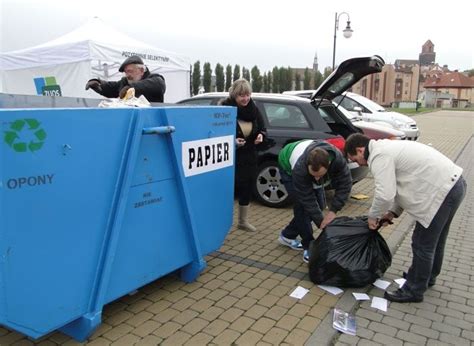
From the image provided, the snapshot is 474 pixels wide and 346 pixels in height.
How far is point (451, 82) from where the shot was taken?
98.6 m

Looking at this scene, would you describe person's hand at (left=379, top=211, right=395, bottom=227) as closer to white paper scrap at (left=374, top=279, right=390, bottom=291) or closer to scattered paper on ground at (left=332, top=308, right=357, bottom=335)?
white paper scrap at (left=374, top=279, right=390, bottom=291)

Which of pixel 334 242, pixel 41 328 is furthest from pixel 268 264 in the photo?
pixel 41 328

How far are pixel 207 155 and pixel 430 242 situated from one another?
1.89 m

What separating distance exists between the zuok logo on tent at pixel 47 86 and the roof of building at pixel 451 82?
321ft

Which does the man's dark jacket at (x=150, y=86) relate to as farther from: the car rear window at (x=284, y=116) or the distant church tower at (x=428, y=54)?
the distant church tower at (x=428, y=54)

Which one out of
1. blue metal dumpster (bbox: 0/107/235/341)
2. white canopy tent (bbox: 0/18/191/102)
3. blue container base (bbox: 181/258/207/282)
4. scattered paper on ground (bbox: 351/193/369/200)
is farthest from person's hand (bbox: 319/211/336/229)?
white canopy tent (bbox: 0/18/191/102)

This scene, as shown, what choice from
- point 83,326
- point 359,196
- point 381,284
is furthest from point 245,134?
point 359,196

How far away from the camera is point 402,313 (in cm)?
340

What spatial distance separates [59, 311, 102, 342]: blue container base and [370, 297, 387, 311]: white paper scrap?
2103mm

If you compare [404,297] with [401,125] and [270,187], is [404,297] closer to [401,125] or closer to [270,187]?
[270,187]

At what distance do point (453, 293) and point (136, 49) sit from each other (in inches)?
388

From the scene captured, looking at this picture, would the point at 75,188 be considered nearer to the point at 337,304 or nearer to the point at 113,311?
the point at 113,311

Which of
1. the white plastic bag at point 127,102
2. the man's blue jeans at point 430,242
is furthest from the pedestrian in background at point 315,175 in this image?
the white plastic bag at point 127,102

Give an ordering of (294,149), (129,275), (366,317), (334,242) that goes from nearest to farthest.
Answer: (129,275)
(366,317)
(334,242)
(294,149)
